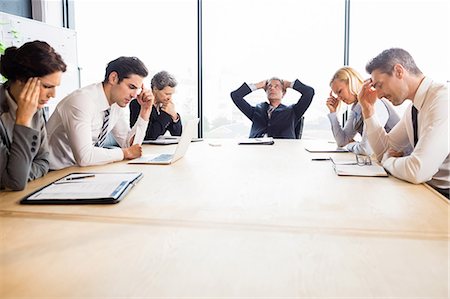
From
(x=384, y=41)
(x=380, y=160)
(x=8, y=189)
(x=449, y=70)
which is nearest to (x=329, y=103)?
(x=380, y=160)

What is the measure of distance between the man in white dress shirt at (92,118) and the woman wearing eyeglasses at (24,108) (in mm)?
153

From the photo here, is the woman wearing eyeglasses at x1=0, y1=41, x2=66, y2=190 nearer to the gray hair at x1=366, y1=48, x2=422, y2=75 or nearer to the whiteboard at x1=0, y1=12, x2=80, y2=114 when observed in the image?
the gray hair at x1=366, y1=48, x2=422, y2=75

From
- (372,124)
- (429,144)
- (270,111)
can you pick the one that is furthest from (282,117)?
(429,144)

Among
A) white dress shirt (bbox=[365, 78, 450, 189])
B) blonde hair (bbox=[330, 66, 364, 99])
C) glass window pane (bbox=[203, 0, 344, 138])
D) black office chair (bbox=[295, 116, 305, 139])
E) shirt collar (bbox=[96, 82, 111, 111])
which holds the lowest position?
black office chair (bbox=[295, 116, 305, 139])

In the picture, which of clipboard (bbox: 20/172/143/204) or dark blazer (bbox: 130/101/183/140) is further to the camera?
dark blazer (bbox: 130/101/183/140)

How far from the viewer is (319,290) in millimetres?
627

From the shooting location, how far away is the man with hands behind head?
3.23m

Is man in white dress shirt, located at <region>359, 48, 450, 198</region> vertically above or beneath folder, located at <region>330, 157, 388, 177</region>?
above

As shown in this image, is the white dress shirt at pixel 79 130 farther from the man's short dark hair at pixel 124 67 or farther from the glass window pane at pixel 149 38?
the glass window pane at pixel 149 38

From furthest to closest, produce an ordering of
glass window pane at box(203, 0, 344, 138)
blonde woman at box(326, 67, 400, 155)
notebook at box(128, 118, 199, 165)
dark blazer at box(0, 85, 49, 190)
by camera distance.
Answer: glass window pane at box(203, 0, 344, 138)
blonde woman at box(326, 67, 400, 155)
notebook at box(128, 118, 199, 165)
dark blazer at box(0, 85, 49, 190)

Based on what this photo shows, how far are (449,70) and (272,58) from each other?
1875 millimetres

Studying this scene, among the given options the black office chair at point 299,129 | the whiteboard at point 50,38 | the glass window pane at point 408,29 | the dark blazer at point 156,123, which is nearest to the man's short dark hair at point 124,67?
the dark blazer at point 156,123

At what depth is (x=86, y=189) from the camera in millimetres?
1255

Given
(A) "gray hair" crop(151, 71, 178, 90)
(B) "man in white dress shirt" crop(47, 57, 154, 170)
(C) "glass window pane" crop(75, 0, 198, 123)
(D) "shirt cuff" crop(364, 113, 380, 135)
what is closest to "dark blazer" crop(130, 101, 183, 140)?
(A) "gray hair" crop(151, 71, 178, 90)
